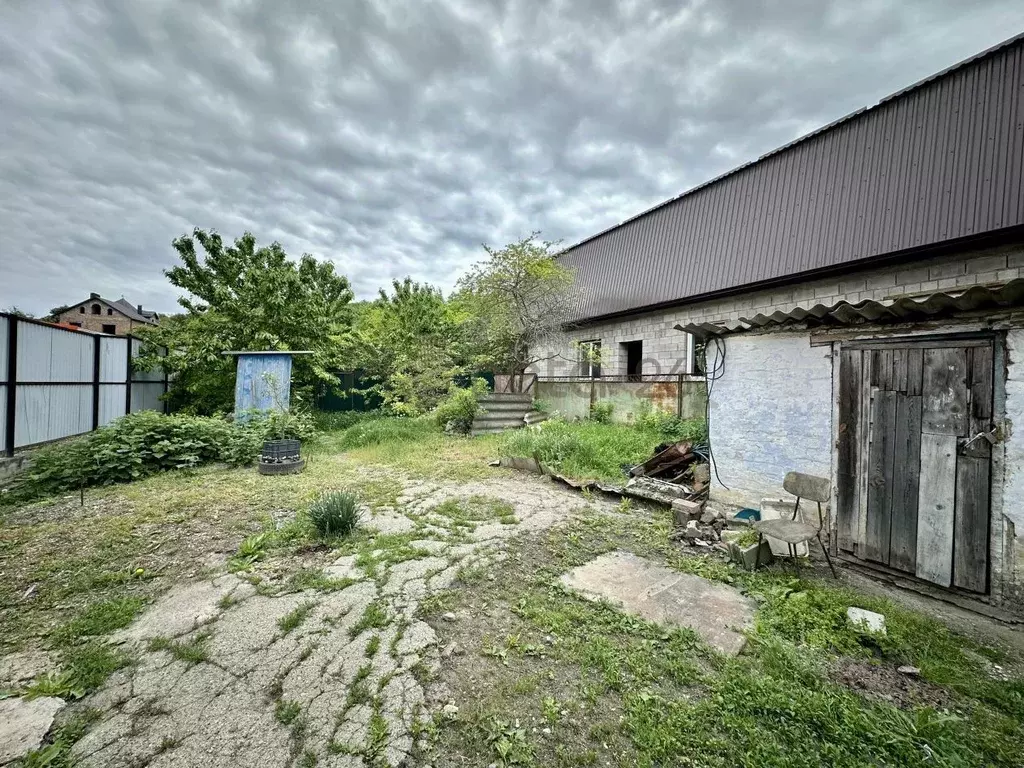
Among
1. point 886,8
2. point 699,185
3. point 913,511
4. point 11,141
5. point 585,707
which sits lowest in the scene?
point 585,707

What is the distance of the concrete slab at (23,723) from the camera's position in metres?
1.54

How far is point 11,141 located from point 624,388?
12377 millimetres

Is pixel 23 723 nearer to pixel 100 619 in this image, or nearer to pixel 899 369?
pixel 100 619

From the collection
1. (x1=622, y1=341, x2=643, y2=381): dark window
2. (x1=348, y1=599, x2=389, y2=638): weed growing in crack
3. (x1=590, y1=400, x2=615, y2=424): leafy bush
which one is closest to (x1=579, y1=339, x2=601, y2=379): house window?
(x1=622, y1=341, x2=643, y2=381): dark window

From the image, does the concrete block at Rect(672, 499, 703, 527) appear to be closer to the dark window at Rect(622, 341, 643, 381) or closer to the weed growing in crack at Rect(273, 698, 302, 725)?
the weed growing in crack at Rect(273, 698, 302, 725)

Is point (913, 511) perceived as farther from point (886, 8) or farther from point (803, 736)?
point (886, 8)

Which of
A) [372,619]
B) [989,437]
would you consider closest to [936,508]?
[989,437]

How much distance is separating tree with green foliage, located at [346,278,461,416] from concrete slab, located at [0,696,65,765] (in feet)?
28.8

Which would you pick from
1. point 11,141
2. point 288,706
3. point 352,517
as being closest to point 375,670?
point 288,706

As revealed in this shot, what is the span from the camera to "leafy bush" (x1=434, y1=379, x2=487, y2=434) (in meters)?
9.59

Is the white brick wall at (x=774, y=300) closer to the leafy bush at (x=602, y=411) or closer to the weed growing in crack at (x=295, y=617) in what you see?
the leafy bush at (x=602, y=411)

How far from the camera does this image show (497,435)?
9.31 m

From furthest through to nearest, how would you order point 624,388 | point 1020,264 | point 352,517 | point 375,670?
point 624,388 < point 1020,264 < point 352,517 < point 375,670

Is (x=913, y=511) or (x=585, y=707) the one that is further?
(x=913, y=511)
